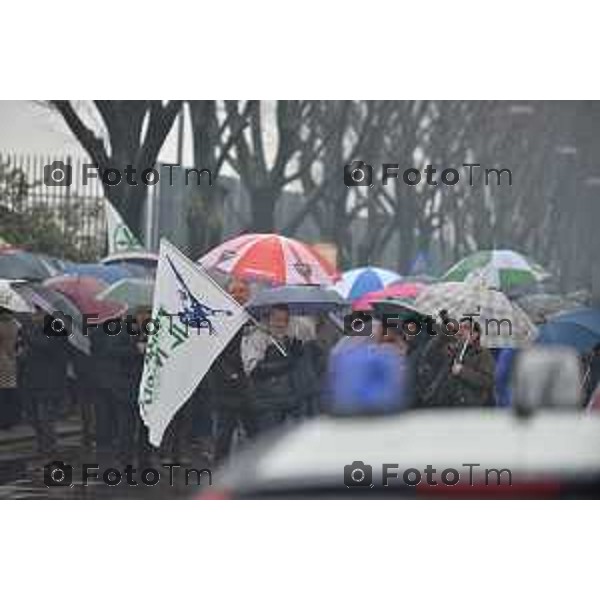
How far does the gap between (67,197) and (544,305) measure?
2.06 meters

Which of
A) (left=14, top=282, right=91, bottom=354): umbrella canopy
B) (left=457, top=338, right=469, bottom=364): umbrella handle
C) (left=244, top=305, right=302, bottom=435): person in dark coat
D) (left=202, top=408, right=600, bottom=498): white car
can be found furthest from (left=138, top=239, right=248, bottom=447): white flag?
(left=457, top=338, right=469, bottom=364): umbrella handle

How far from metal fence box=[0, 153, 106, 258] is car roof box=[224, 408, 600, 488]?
1188 millimetres

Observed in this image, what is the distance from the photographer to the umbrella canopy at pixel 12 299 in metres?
10.8

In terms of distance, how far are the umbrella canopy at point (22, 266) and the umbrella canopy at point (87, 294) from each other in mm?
49

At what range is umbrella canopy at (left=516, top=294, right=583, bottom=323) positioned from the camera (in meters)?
10.7

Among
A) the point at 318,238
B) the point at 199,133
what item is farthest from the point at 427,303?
the point at 199,133

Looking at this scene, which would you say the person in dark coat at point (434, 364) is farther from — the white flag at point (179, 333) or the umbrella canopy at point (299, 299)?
the white flag at point (179, 333)

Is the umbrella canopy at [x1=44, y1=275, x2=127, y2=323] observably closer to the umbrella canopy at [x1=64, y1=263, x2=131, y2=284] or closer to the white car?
the umbrella canopy at [x1=64, y1=263, x2=131, y2=284]

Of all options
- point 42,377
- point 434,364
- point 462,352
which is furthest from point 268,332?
point 42,377

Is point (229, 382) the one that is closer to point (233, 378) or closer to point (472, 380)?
point (233, 378)

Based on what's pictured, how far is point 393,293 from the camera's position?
10703mm

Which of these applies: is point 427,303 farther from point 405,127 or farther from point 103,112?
point 103,112
